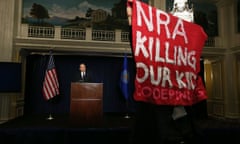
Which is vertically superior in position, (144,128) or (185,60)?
(185,60)

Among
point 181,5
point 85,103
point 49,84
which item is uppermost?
point 181,5

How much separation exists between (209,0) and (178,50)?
8.79 metres

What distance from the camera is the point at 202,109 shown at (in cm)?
824

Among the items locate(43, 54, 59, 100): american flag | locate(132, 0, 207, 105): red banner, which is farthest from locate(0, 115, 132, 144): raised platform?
locate(132, 0, 207, 105): red banner

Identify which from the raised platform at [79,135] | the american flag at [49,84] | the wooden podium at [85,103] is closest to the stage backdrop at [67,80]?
the american flag at [49,84]

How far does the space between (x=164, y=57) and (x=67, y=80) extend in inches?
274

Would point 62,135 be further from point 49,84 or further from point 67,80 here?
point 67,80

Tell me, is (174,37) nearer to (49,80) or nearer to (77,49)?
(49,80)

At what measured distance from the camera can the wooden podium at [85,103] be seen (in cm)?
468

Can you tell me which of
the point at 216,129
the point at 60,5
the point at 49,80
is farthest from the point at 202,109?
the point at 60,5

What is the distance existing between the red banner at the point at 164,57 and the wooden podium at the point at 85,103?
11.9 ft

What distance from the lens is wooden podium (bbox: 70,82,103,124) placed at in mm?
4676

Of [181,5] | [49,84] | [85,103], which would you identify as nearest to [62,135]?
[85,103]

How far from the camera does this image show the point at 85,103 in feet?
15.5
